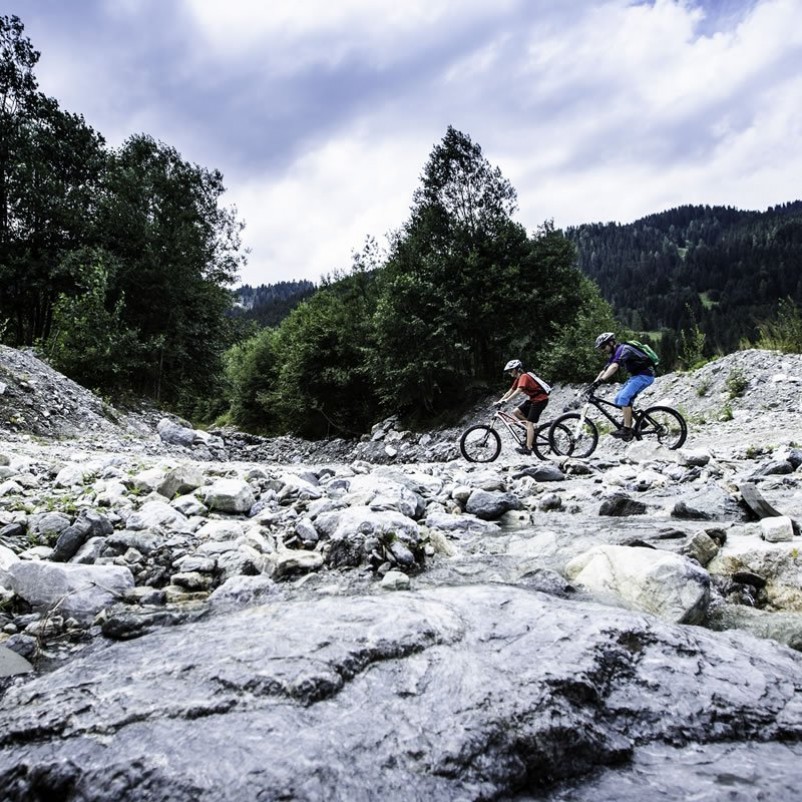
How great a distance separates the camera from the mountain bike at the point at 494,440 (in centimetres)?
1280

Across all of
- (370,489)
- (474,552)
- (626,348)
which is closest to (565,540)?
(474,552)

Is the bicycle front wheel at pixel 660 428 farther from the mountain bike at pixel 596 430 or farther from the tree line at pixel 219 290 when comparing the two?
the tree line at pixel 219 290

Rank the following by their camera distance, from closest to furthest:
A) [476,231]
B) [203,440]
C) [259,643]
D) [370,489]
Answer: [259,643] → [370,489] → [203,440] → [476,231]

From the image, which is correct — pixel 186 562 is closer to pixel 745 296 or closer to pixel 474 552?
pixel 474 552

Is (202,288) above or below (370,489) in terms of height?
above

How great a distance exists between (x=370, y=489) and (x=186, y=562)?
2862 millimetres

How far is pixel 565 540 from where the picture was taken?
5523 mm

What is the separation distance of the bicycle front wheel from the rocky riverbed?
15.3 ft

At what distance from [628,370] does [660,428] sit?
156cm

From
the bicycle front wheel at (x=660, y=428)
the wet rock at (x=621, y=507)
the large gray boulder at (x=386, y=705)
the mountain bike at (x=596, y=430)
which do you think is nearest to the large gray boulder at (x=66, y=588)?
the large gray boulder at (x=386, y=705)

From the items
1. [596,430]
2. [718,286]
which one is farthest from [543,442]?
[718,286]

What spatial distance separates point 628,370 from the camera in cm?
1166

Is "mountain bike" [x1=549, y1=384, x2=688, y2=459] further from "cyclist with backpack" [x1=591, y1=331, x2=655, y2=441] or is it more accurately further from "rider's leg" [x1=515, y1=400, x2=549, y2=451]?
"rider's leg" [x1=515, y1=400, x2=549, y2=451]

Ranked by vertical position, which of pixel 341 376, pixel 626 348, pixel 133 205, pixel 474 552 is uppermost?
pixel 133 205
